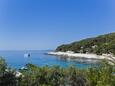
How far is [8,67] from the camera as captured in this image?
1756cm

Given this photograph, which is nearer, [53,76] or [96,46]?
[53,76]

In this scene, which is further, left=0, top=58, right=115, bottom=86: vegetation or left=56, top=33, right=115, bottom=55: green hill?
left=56, top=33, right=115, bottom=55: green hill

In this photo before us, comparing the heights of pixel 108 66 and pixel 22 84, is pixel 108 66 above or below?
above

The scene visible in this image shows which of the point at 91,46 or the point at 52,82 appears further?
the point at 91,46

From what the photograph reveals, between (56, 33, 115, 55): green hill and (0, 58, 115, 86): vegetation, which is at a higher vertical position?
(56, 33, 115, 55): green hill

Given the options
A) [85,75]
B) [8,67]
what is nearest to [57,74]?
[85,75]

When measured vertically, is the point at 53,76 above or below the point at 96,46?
below

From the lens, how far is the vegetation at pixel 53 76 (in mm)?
16812

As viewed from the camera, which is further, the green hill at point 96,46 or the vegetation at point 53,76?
the green hill at point 96,46

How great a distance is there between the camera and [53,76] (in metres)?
18.1

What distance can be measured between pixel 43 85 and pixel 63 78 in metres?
2.32

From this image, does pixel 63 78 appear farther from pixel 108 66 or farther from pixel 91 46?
pixel 91 46

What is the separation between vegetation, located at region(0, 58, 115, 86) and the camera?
16812 millimetres

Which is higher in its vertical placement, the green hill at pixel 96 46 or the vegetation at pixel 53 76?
the green hill at pixel 96 46
